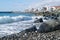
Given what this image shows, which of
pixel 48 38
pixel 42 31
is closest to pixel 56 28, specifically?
pixel 42 31

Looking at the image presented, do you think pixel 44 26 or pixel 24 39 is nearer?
pixel 24 39

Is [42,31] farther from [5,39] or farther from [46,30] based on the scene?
[5,39]

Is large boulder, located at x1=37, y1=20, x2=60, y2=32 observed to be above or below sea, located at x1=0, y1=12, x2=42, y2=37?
above

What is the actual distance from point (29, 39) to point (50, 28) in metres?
2.91

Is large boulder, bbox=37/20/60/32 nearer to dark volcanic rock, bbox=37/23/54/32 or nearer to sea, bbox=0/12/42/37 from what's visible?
dark volcanic rock, bbox=37/23/54/32

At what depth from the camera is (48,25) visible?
1145 centimetres

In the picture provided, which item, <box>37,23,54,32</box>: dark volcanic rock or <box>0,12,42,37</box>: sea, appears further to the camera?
<box>0,12,42,37</box>: sea

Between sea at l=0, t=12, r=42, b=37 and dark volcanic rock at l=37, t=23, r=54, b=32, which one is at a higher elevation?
dark volcanic rock at l=37, t=23, r=54, b=32

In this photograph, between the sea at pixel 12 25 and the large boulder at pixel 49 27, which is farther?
the sea at pixel 12 25

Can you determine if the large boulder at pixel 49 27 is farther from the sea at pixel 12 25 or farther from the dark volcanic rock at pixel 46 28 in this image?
the sea at pixel 12 25

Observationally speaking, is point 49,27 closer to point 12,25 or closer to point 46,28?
point 46,28

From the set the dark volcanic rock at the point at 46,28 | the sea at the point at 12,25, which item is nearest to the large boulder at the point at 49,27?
the dark volcanic rock at the point at 46,28

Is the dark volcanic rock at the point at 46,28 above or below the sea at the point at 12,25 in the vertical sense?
above

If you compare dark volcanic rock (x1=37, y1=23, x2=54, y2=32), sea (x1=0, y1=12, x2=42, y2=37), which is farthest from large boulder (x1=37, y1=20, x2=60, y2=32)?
sea (x1=0, y1=12, x2=42, y2=37)
